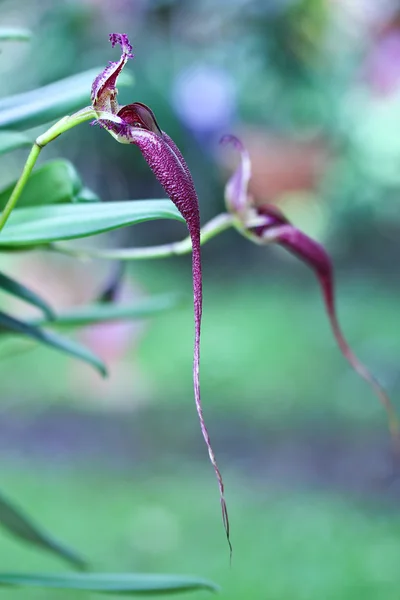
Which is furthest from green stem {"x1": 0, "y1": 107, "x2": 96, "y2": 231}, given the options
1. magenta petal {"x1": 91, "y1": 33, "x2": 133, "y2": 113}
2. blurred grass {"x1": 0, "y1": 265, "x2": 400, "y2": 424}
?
blurred grass {"x1": 0, "y1": 265, "x2": 400, "y2": 424}

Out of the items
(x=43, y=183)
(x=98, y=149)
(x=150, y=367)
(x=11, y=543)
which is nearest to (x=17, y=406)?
(x=150, y=367)

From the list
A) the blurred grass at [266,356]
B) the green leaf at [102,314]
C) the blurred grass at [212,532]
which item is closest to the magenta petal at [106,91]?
the green leaf at [102,314]

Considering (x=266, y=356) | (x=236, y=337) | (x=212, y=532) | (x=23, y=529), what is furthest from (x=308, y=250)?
(x=236, y=337)

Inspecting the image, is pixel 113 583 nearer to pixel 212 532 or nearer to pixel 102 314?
pixel 102 314

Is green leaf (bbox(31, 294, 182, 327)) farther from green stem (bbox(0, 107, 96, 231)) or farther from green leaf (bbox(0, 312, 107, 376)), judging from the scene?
green stem (bbox(0, 107, 96, 231))

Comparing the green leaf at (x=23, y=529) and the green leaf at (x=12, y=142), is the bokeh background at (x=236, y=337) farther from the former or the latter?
the green leaf at (x=12, y=142)

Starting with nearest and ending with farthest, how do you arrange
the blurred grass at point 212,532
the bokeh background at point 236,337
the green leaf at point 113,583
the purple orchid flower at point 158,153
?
the purple orchid flower at point 158,153 < the green leaf at point 113,583 < the blurred grass at point 212,532 < the bokeh background at point 236,337
